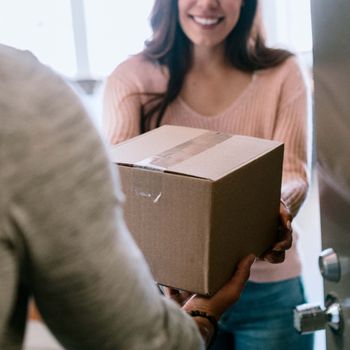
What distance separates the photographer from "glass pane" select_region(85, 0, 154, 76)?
2916 millimetres

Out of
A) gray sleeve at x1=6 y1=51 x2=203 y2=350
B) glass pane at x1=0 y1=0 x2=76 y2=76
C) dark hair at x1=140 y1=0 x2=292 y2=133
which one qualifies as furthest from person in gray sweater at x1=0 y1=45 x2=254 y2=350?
glass pane at x1=0 y1=0 x2=76 y2=76

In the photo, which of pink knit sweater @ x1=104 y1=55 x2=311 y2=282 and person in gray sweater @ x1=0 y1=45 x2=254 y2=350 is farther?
pink knit sweater @ x1=104 y1=55 x2=311 y2=282

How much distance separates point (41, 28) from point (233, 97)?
5.55 ft

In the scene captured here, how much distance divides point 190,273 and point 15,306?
377mm

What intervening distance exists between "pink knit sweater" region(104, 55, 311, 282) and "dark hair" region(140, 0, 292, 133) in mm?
23

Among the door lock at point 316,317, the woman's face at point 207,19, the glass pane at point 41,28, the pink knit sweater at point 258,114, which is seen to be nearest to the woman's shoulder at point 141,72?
the pink knit sweater at point 258,114

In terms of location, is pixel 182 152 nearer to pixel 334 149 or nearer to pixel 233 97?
pixel 334 149

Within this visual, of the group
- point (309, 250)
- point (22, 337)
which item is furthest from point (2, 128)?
point (309, 250)

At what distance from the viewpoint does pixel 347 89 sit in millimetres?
905

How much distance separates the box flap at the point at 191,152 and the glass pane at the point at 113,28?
194cm

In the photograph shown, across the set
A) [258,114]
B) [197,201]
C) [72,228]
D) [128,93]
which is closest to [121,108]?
[128,93]

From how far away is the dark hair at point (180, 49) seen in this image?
150 cm

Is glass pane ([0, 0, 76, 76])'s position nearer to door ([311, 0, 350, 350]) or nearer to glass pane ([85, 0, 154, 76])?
glass pane ([85, 0, 154, 76])

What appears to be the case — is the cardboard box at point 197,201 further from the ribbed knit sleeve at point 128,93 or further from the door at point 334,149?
the ribbed knit sleeve at point 128,93
